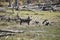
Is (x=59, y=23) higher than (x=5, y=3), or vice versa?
(x=5, y=3)

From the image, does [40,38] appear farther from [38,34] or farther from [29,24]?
[29,24]

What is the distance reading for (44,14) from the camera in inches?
239

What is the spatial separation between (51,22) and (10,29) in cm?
139

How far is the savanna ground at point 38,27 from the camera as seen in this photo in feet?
14.7

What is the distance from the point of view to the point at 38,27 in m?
5.07

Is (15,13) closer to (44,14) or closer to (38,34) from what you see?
(44,14)

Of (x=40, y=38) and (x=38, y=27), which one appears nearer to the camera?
(x=40, y=38)

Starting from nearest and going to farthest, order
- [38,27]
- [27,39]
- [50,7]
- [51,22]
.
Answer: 1. [27,39]
2. [38,27]
3. [51,22]
4. [50,7]

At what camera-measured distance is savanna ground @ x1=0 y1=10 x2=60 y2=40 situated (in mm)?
4480

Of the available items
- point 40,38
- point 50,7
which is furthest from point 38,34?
point 50,7

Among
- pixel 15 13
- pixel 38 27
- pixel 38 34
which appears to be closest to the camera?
pixel 38 34

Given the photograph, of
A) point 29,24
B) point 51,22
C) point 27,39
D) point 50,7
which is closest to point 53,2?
point 50,7

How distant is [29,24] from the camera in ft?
17.4

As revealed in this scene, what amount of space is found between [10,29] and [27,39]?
0.77 m
